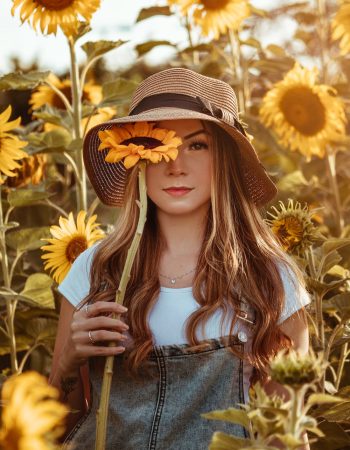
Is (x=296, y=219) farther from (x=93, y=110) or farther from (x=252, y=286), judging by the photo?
(x=93, y=110)

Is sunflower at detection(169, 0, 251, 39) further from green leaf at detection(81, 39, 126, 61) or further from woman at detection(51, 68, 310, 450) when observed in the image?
woman at detection(51, 68, 310, 450)

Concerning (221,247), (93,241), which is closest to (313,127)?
(93,241)

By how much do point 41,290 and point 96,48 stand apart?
0.77 meters

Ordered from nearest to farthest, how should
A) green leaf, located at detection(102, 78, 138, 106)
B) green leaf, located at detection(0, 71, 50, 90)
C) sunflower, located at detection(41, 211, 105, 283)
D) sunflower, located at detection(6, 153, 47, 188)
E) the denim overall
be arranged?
the denim overall
sunflower, located at detection(41, 211, 105, 283)
green leaf, located at detection(0, 71, 50, 90)
green leaf, located at detection(102, 78, 138, 106)
sunflower, located at detection(6, 153, 47, 188)

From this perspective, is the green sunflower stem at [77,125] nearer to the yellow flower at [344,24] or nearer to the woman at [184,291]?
the woman at [184,291]

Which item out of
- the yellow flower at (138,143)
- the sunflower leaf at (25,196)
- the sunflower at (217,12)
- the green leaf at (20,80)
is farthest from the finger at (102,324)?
the sunflower at (217,12)

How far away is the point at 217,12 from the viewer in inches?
128

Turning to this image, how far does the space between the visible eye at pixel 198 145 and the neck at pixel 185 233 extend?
14 centimetres

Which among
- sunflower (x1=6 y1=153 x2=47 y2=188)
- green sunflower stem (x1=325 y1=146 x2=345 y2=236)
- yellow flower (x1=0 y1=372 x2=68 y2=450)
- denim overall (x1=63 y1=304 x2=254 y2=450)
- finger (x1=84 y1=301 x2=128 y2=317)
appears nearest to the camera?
yellow flower (x1=0 y1=372 x2=68 y2=450)

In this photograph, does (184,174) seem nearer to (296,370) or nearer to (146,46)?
(296,370)

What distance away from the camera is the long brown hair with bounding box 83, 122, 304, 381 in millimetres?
1949

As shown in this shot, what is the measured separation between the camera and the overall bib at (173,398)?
1845 millimetres

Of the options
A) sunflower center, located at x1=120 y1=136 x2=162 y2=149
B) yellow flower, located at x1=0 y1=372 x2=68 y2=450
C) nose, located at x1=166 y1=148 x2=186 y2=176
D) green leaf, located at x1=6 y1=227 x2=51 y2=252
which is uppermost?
sunflower center, located at x1=120 y1=136 x2=162 y2=149

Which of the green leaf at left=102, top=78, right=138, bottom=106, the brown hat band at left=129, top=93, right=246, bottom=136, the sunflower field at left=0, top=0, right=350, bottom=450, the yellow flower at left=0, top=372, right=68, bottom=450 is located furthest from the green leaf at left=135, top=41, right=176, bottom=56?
the yellow flower at left=0, top=372, right=68, bottom=450
